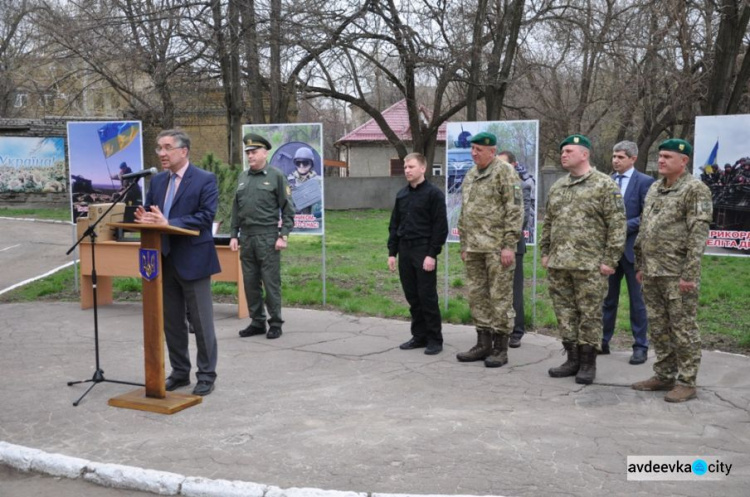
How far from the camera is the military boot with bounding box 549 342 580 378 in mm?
6461

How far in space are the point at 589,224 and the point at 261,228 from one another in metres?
3.56

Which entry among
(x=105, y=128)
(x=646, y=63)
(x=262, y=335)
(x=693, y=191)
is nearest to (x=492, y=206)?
(x=693, y=191)

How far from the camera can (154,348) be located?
5.55 m

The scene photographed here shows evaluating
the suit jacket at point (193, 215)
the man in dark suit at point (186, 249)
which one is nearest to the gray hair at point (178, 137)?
the man in dark suit at point (186, 249)

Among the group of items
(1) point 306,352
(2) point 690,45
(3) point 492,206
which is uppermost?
(2) point 690,45

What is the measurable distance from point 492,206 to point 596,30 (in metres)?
13.9

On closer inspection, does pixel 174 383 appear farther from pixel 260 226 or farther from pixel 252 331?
pixel 260 226

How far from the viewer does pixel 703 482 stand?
13.8ft

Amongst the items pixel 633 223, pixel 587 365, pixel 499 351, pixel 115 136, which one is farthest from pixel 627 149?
pixel 115 136

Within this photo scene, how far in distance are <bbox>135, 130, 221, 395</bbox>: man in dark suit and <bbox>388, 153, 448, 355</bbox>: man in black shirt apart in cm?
212

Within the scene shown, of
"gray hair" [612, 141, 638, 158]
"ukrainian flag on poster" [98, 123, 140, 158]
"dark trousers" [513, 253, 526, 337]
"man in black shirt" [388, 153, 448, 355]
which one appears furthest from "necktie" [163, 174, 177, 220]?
"ukrainian flag on poster" [98, 123, 140, 158]

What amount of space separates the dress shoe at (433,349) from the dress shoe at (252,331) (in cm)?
200

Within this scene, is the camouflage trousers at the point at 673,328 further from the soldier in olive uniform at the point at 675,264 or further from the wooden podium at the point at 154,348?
the wooden podium at the point at 154,348

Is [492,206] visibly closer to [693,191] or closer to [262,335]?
[693,191]
